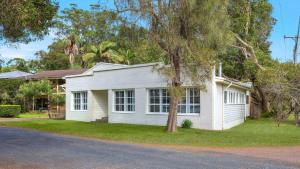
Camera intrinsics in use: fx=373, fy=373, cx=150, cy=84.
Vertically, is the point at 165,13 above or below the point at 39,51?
below

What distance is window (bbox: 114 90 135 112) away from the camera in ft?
83.3

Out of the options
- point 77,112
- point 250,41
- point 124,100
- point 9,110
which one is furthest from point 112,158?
point 250,41

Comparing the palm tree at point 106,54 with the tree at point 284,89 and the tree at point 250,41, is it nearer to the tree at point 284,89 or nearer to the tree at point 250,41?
the tree at point 250,41

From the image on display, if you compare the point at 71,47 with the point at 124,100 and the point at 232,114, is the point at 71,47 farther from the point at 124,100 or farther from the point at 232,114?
the point at 232,114

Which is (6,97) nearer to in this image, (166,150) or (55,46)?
(55,46)

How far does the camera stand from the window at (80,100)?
29.5 metres

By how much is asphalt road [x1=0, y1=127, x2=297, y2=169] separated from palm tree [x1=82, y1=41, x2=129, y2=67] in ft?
106

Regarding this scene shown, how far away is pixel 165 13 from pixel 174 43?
1489 mm

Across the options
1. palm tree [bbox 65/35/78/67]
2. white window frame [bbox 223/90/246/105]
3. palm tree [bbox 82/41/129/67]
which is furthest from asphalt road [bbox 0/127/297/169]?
palm tree [bbox 65/35/78/67]

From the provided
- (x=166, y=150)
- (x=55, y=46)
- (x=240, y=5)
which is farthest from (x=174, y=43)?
(x=55, y=46)

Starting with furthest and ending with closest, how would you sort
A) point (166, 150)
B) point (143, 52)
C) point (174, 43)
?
point (143, 52) → point (174, 43) → point (166, 150)

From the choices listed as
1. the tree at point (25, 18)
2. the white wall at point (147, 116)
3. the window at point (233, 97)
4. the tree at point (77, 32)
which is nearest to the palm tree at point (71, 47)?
the tree at point (77, 32)

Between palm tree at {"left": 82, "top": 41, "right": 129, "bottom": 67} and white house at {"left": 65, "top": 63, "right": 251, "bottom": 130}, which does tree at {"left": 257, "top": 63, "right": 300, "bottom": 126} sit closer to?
white house at {"left": 65, "top": 63, "right": 251, "bottom": 130}

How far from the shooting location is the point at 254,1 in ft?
117
